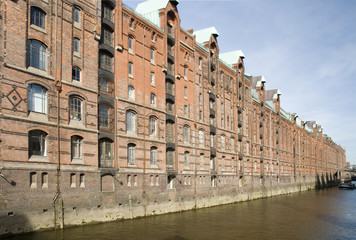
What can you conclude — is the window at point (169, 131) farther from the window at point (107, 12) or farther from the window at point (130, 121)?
the window at point (107, 12)

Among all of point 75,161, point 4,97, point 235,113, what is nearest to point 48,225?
point 75,161

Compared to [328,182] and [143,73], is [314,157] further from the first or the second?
[143,73]

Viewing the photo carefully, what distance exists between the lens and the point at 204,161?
4338 cm

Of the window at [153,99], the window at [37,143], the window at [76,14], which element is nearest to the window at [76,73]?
the window at [76,14]

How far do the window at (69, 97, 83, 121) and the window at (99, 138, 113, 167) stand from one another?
3.05 metres

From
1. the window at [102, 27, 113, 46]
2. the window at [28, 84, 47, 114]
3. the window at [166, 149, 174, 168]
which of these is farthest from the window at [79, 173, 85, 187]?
the window at [166, 149, 174, 168]

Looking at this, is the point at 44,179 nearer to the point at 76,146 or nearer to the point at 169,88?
the point at 76,146

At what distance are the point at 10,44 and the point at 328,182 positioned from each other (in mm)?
124395

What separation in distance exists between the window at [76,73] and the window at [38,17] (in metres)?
3.74

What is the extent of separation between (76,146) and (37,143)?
131 inches

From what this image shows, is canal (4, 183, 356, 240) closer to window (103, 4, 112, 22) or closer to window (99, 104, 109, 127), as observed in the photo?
window (99, 104, 109, 127)

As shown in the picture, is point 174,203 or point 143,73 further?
A: point 174,203

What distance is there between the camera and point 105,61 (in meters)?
29.6

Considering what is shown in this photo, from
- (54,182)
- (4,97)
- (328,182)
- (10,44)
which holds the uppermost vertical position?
(10,44)
